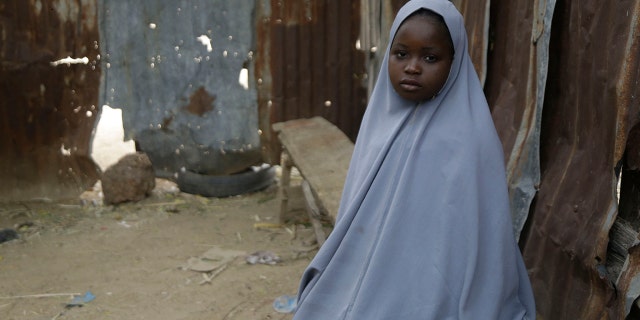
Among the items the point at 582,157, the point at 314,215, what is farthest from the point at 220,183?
the point at 582,157

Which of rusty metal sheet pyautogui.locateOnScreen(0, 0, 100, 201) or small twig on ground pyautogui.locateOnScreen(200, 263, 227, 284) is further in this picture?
rusty metal sheet pyautogui.locateOnScreen(0, 0, 100, 201)

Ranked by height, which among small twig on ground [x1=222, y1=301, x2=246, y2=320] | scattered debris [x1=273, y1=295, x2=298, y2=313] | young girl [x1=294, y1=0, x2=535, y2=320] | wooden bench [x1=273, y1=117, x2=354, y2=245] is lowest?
small twig on ground [x1=222, y1=301, x2=246, y2=320]

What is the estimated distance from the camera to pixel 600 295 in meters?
2.71

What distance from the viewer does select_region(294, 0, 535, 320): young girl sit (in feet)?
7.37

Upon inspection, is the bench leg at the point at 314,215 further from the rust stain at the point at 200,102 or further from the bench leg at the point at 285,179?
the rust stain at the point at 200,102

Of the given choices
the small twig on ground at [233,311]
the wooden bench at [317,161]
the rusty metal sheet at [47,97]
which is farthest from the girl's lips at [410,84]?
the rusty metal sheet at [47,97]

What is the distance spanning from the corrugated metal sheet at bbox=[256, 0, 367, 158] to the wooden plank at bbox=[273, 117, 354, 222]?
532mm

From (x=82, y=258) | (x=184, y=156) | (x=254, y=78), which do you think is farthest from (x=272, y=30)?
(x=82, y=258)

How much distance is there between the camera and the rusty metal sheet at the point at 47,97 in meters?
6.17

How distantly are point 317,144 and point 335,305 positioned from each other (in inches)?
117

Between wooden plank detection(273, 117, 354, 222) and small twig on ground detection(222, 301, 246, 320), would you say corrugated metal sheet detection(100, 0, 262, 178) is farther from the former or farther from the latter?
small twig on ground detection(222, 301, 246, 320)

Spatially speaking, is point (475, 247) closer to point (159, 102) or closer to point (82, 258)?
point (82, 258)

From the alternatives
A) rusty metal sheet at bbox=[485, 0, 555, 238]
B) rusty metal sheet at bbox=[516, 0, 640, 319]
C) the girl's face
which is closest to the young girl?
the girl's face

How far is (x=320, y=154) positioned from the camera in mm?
5172
